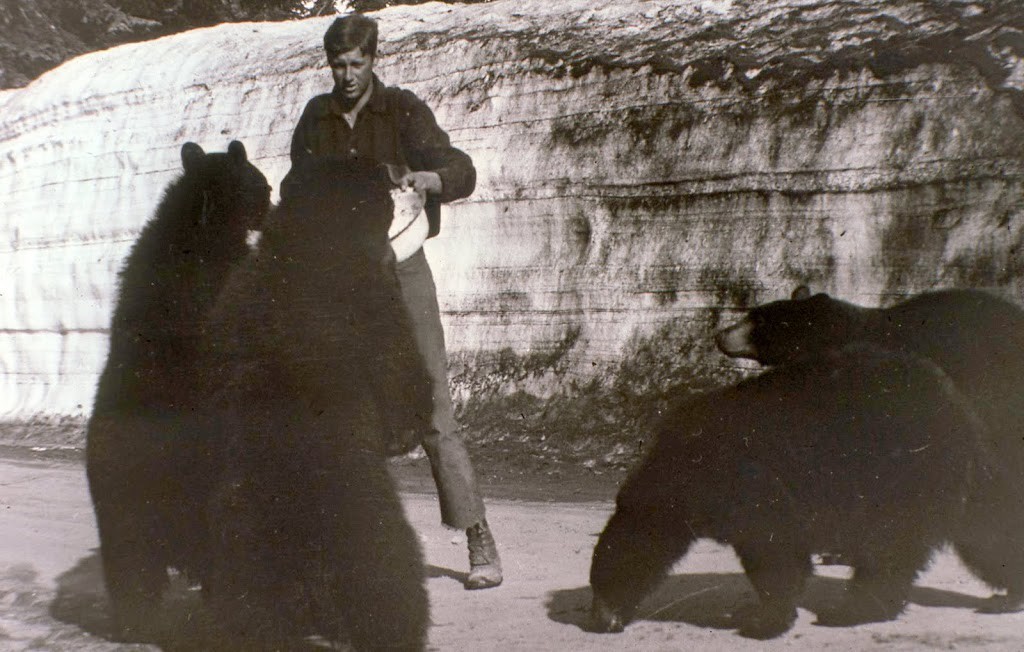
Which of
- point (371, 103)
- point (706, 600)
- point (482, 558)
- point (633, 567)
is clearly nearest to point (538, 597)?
point (482, 558)

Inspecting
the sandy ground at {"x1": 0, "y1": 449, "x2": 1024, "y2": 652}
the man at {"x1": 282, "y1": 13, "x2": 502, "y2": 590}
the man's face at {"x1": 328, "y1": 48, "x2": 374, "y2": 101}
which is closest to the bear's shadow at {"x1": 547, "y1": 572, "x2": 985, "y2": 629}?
the sandy ground at {"x1": 0, "y1": 449, "x2": 1024, "y2": 652}

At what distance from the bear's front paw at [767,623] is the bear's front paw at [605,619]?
32 centimetres

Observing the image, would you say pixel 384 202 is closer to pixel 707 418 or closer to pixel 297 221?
pixel 297 221

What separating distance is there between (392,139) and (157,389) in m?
1.10

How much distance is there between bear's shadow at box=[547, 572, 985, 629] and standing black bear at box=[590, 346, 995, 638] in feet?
0.33

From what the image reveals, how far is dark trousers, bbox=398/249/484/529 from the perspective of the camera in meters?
3.10

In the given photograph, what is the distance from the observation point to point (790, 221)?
4.41 metres

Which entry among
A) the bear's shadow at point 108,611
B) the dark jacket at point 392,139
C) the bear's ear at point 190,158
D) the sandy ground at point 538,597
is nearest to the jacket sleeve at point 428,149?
the dark jacket at point 392,139

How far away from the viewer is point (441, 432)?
3.12 m

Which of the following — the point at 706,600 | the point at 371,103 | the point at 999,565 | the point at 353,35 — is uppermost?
the point at 353,35

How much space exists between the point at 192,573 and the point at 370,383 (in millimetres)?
685

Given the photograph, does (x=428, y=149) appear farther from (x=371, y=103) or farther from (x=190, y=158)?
(x=190, y=158)

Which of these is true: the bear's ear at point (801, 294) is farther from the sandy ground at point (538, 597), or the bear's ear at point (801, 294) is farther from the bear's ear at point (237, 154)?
the bear's ear at point (237, 154)

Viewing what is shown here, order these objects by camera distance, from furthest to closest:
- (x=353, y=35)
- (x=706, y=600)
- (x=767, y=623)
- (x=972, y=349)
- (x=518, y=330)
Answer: (x=518, y=330)
(x=353, y=35)
(x=972, y=349)
(x=706, y=600)
(x=767, y=623)
